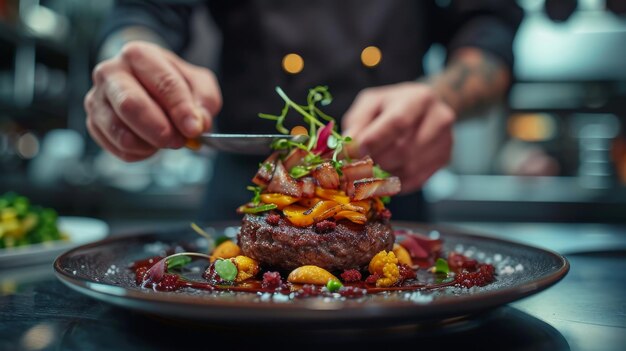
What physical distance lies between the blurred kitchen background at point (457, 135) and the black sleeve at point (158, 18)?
2.05 meters

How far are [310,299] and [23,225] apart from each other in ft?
4.83

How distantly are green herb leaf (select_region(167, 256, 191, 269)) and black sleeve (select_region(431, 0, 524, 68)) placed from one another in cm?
197

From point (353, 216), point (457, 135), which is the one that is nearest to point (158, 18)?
point (353, 216)

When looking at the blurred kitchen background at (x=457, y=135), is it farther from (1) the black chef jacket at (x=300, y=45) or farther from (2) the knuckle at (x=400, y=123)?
(2) the knuckle at (x=400, y=123)

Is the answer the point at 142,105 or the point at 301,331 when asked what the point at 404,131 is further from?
the point at 301,331

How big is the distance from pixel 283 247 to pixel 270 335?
481 mm

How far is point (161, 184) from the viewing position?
5336 millimetres

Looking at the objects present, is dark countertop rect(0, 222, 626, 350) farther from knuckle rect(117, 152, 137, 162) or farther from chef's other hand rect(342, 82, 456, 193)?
chef's other hand rect(342, 82, 456, 193)

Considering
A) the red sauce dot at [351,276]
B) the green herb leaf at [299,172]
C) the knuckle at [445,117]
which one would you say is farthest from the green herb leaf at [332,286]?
the knuckle at [445,117]

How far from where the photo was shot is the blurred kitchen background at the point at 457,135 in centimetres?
501

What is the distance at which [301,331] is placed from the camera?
1062 millimetres

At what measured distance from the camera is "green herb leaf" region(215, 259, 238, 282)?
1.42m

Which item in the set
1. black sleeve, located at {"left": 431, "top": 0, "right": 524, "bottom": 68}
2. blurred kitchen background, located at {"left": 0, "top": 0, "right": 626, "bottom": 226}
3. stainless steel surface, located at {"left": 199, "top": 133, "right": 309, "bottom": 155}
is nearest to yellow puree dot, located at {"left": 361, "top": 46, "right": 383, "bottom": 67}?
black sleeve, located at {"left": 431, "top": 0, "right": 524, "bottom": 68}

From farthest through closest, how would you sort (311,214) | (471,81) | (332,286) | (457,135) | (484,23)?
(457,135)
(484,23)
(471,81)
(311,214)
(332,286)
